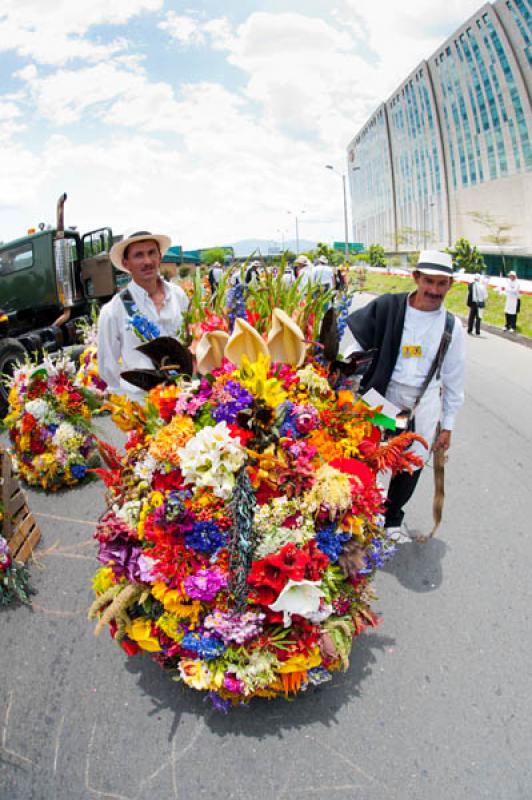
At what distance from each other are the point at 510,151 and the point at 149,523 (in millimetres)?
69004

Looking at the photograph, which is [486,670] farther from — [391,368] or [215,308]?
[215,308]

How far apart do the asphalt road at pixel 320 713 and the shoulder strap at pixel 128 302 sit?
1790 millimetres

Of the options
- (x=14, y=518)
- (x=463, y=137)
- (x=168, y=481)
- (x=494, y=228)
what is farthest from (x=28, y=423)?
(x=463, y=137)

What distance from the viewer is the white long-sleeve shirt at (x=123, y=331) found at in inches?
141

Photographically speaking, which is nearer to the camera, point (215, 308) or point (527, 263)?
point (215, 308)

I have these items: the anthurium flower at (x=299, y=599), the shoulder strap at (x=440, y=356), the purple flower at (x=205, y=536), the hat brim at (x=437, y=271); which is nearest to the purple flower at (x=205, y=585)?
the purple flower at (x=205, y=536)

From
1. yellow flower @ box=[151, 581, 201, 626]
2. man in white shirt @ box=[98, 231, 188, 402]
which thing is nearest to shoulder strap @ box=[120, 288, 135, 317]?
man in white shirt @ box=[98, 231, 188, 402]

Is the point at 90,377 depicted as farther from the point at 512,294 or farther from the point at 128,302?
the point at 512,294

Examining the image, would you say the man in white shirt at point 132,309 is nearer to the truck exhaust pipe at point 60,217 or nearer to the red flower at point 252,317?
the red flower at point 252,317

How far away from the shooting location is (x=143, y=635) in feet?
8.18

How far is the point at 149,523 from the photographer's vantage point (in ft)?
8.11

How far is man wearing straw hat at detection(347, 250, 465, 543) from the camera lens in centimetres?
345

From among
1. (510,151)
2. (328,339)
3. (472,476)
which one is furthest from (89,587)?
(510,151)

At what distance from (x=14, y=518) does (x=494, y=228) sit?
68.3 metres
